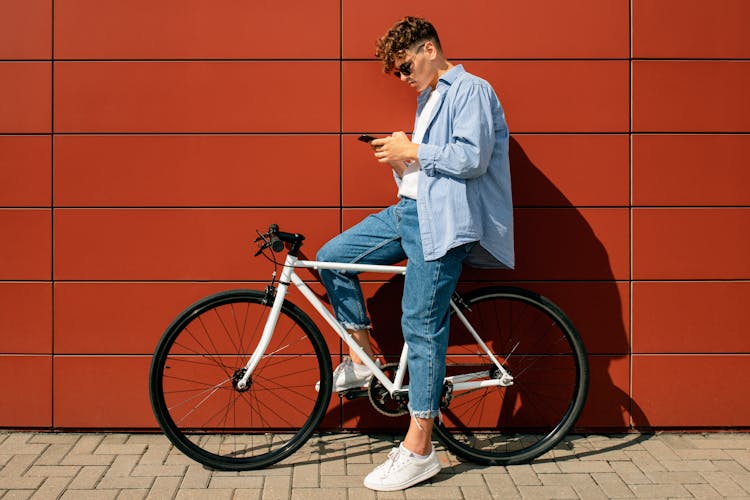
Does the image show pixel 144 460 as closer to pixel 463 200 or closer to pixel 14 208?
pixel 14 208

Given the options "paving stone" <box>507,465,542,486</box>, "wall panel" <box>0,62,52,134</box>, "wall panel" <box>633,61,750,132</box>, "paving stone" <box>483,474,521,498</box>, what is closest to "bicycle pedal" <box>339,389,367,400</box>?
"paving stone" <box>483,474,521,498</box>

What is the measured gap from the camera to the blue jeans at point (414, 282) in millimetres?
3926

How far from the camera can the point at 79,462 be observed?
4238 mm

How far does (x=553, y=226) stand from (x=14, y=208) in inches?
111

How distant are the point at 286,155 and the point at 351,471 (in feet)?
5.35

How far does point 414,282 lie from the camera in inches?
156

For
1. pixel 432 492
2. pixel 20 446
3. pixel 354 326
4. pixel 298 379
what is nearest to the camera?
pixel 432 492

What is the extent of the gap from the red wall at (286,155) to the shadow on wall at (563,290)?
0.01 m

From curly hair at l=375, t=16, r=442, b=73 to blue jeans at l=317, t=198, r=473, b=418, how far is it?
0.66 m

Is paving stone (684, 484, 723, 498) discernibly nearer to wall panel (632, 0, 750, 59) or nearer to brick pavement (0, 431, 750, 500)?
brick pavement (0, 431, 750, 500)

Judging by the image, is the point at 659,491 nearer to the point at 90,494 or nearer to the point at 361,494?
the point at 361,494

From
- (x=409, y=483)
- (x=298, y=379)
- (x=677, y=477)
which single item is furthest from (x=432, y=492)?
(x=677, y=477)

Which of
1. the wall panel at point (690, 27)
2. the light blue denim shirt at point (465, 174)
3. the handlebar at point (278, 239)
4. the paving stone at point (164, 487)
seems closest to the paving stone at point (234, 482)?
the paving stone at point (164, 487)

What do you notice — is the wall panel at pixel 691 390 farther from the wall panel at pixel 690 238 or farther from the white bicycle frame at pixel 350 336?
the white bicycle frame at pixel 350 336
